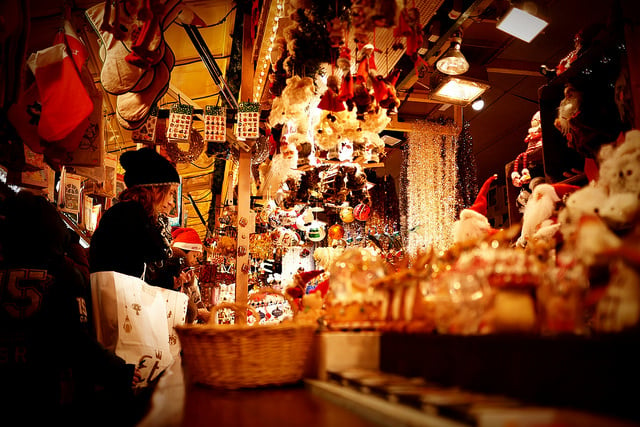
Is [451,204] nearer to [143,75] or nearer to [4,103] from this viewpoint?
[143,75]

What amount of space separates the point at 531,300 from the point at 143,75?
10.3 ft

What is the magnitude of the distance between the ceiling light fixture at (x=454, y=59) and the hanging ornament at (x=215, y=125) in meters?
1.98

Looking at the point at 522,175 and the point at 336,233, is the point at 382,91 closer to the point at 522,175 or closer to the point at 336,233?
the point at 522,175

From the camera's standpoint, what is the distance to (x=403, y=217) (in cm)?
541

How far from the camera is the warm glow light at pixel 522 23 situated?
2281 millimetres

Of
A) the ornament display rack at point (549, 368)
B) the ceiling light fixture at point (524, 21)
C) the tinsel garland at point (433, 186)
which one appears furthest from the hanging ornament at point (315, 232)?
the ornament display rack at point (549, 368)

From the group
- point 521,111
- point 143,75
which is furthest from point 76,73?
point 521,111

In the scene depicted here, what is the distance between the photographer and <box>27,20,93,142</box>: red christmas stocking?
2.78 meters

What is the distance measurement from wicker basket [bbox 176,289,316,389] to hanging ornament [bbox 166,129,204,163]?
3.40 m

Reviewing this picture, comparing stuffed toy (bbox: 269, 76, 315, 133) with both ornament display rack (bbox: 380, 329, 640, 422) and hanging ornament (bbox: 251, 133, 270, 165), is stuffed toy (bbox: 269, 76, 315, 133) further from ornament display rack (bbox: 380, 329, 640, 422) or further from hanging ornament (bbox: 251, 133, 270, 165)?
ornament display rack (bbox: 380, 329, 640, 422)

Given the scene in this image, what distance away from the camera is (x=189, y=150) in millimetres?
4547

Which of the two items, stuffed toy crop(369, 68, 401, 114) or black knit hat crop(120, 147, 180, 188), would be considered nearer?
stuffed toy crop(369, 68, 401, 114)

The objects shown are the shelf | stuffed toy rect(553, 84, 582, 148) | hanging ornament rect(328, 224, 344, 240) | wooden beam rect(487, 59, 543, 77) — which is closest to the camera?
the shelf

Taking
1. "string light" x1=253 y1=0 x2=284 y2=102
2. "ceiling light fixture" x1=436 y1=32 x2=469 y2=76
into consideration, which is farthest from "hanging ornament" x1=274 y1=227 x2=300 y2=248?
"ceiling light fixture" x1=436 y1=32 x2=469 y2=76
